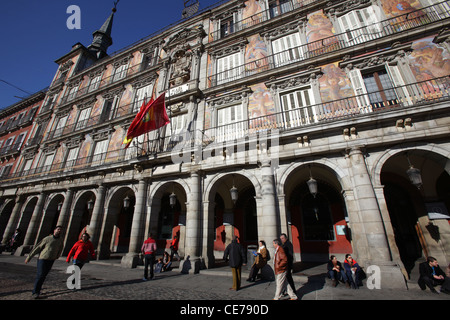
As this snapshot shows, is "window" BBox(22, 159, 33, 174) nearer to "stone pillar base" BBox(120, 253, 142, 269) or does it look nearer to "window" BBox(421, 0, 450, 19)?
"stone pillar base" BBox(120, 253, 142, 269)

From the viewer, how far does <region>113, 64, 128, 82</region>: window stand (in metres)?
17.3

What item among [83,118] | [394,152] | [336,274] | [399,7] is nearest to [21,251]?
[83,118]

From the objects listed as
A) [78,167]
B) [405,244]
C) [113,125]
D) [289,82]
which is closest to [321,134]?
[289,82]

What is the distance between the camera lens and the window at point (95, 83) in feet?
60.6

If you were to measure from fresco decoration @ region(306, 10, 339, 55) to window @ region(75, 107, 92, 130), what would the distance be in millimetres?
17935

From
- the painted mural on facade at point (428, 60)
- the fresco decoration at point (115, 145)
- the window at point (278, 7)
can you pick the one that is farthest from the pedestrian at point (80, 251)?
the window at point (278, 7)

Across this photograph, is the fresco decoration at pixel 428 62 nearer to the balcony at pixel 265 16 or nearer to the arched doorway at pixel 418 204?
the arched doorway at pixel 418 204

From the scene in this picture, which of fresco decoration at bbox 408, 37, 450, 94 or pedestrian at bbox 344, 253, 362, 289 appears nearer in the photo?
pedestrian at bbox 344, 253, 362, 289

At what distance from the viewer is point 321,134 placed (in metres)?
8.06

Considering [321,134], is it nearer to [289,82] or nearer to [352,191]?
[352,191]

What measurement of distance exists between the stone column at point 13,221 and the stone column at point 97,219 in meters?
9.83

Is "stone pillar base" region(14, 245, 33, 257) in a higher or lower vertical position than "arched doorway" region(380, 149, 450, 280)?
lower

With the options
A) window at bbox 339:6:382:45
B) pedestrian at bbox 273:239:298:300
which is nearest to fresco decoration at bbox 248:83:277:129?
window at bbox 339:6:382:45

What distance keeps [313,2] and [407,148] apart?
31.8ft
